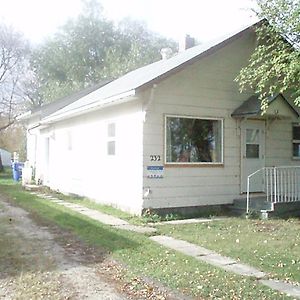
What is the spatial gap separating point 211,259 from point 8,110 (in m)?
37.9

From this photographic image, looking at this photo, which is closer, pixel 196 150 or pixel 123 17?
pixel 196 150

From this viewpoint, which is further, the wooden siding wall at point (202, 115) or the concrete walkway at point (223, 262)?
the wooden siding wall at point (202, 115)

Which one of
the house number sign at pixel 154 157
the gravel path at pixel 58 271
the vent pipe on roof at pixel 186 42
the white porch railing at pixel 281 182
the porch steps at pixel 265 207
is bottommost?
the gravel path at pixel 58 271

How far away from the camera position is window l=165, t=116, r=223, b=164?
1167 cm

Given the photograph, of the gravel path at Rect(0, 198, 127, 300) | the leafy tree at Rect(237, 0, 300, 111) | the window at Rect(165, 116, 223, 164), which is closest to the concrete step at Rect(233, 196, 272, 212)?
the window at Rect(165, 116, 223, 164)

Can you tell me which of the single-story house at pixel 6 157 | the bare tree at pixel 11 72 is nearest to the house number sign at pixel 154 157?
the bare tree at pixel 11 72

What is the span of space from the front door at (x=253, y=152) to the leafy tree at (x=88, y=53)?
25.8 meters

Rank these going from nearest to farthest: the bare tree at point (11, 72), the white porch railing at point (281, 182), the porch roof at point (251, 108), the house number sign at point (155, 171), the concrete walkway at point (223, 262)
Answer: the concrete walkway at point (223, 262), the house number sign at point (155, 171), the porch roof at point (251, 108), the white porch railing at point (281, 182), the bare tree at point (11, 72)

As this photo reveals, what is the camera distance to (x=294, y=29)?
10.1m

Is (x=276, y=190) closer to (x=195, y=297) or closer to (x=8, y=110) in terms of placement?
(x=195, y=297)

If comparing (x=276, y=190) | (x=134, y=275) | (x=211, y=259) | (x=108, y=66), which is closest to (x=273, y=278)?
(x=211, y=259)

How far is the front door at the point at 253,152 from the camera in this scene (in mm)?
12773

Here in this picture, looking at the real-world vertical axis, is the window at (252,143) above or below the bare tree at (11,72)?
below

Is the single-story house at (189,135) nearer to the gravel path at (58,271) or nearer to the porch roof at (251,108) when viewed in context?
the porch roof at (251,108)
